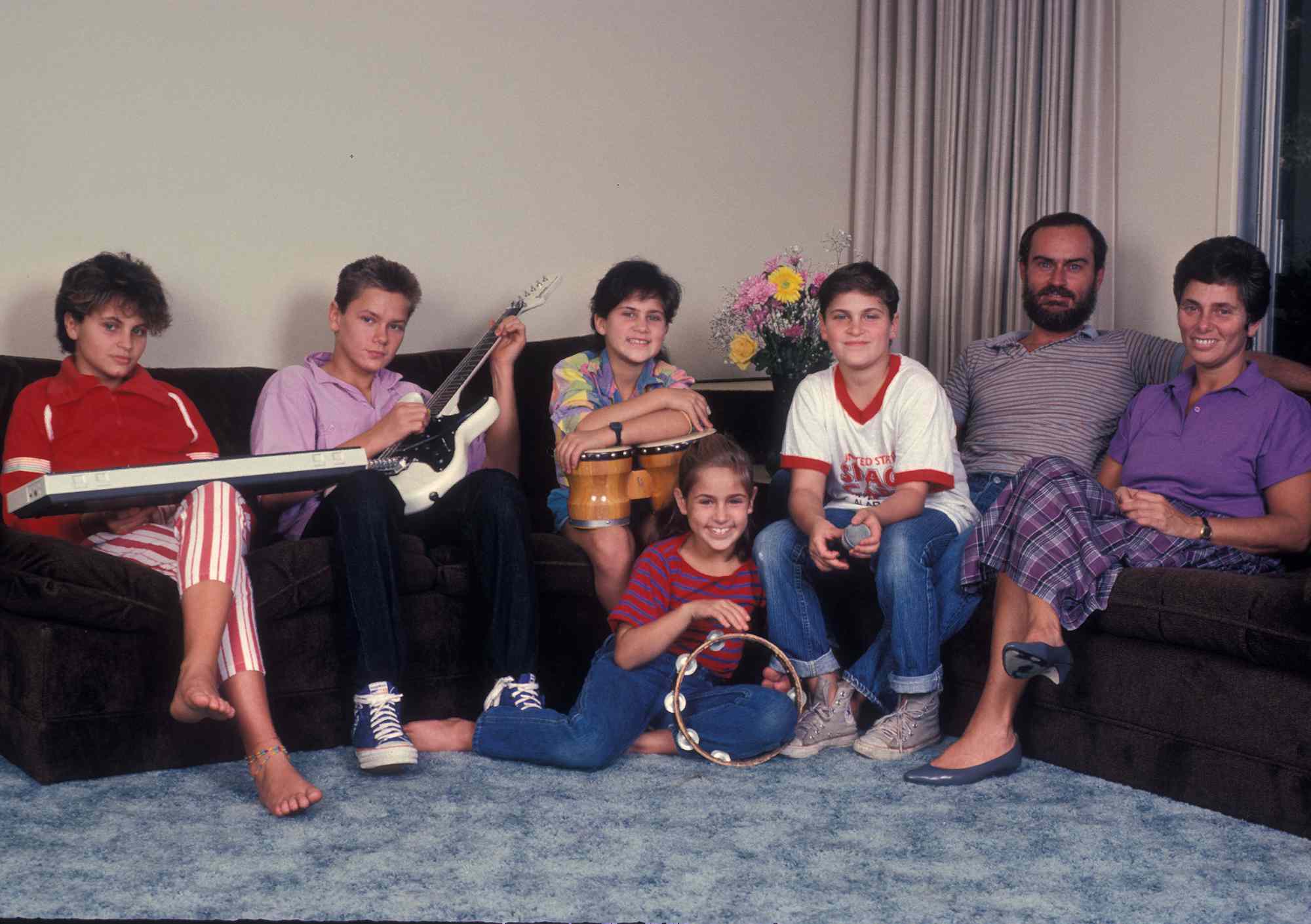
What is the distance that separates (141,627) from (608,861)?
40.0 inches

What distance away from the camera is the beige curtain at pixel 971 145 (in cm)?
379

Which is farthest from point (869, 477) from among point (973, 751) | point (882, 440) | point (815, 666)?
point (973, 751)

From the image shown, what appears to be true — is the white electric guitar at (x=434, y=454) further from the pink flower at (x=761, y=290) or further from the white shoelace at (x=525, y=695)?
the pink flower at (x=761, y=290)

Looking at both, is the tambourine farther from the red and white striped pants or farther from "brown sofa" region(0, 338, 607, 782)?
the red and white striped pants

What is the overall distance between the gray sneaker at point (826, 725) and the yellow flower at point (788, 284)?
122 cm

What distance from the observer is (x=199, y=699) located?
7.25 ft

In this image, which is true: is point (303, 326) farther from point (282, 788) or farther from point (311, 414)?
point (282, 788)

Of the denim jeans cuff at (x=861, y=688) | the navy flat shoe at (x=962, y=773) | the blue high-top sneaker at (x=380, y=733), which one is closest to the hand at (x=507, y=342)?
the blue high-top sneaker at (x=380, y=733)

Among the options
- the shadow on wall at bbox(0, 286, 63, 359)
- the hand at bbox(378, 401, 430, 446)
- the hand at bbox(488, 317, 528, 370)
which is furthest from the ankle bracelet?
the shadow on wall at bbox(0, 286, 63, 359)

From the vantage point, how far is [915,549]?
2602mm

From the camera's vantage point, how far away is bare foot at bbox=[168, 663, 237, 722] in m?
2.21

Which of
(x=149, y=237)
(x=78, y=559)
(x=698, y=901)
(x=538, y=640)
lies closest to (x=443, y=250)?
(x=149, y=237)

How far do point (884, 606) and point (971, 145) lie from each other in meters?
2.09

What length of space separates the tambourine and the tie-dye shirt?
685 mm
